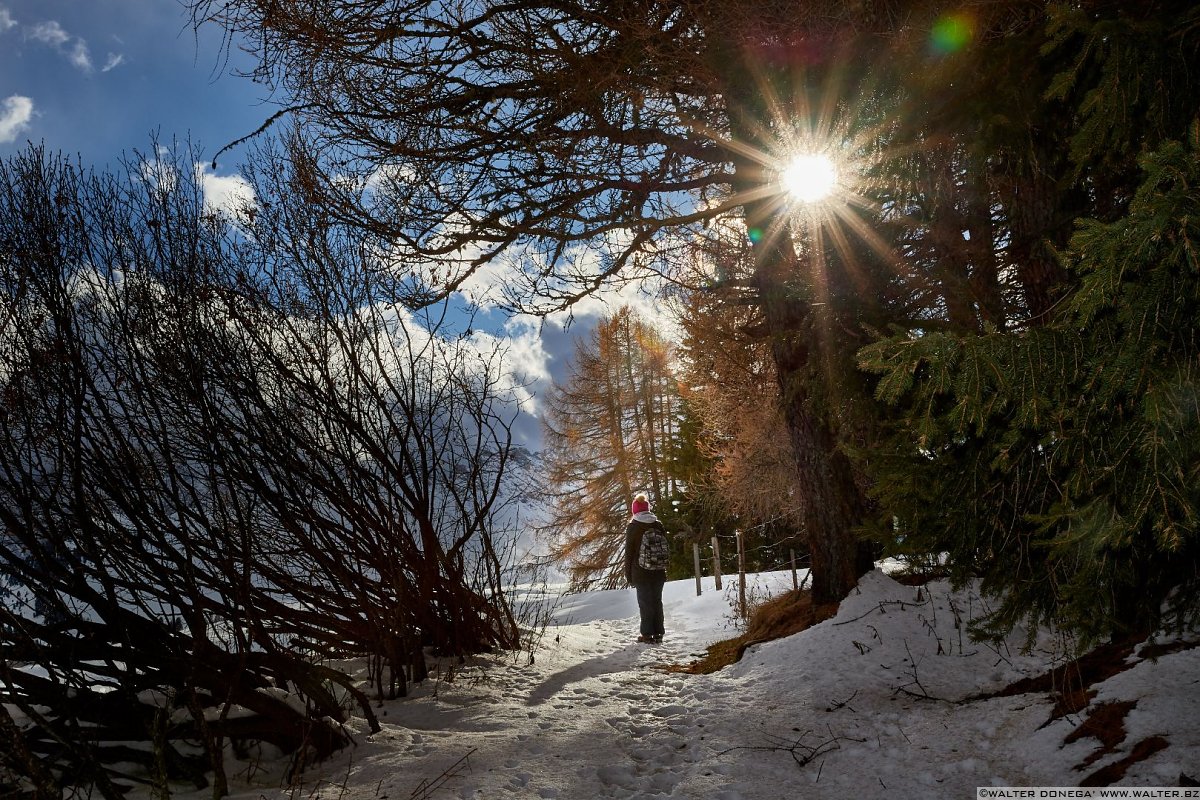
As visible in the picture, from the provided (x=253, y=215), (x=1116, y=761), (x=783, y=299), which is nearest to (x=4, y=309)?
(x=253, y=215)

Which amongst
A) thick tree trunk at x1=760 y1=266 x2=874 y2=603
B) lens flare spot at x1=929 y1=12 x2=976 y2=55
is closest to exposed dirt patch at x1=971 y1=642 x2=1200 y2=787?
thick tree trunk at x1=760 y1=266 x2=874 y2=603

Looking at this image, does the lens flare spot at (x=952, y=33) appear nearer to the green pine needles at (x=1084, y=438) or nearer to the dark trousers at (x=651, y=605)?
the green pine needles at (x=1084, y=438)

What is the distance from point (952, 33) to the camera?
327 centimetres

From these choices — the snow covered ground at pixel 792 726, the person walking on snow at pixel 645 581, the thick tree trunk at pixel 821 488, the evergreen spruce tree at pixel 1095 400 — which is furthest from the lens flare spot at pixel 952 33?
the person walking on snow at pixel 645 581

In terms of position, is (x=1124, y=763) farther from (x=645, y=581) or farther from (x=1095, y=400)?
(x=645, y=581)

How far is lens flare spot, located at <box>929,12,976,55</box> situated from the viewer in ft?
10.5

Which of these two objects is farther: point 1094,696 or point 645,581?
point 645,581

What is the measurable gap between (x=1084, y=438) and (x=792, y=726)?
2.43 metres

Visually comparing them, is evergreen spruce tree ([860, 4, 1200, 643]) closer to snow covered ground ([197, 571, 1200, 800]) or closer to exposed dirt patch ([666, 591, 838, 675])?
snow covered ground ([197, 571, 1200, 800])

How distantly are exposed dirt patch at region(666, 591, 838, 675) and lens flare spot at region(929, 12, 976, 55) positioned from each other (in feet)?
15.5

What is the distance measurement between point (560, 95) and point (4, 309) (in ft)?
12.6

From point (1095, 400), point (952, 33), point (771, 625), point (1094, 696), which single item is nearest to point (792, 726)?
point (1094, 696)

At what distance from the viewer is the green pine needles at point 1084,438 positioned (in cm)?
218

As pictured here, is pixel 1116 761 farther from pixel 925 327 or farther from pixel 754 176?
pixel 754 176
